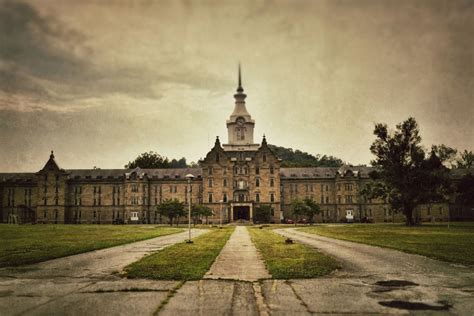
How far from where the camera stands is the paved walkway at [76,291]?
8.96 metres

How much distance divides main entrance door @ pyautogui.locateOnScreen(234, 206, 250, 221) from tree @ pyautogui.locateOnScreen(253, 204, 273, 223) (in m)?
1.89

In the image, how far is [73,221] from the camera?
104438 millimetres

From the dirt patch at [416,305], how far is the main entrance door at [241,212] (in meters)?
83.1

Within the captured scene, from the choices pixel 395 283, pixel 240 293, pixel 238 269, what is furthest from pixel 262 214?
pixel 240 293

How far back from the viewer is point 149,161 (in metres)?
129

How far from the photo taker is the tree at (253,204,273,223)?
3602 inches

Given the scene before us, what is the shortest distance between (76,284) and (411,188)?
222 ft

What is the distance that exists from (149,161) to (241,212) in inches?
1812

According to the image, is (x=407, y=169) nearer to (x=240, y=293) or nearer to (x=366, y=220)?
(x=366, y=220)

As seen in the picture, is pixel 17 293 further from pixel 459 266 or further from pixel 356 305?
pixel 459 266

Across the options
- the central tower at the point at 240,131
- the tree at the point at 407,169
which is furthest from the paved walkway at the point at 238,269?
the central tower at the point at 240,131

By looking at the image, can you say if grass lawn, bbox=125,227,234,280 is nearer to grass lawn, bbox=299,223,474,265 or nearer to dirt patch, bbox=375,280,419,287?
dirt patch, bbox=375,280,419,287

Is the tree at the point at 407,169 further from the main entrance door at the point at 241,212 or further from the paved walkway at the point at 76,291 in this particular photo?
the paved walkway at the point at 76,291

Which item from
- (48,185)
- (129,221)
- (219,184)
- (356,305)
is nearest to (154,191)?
(129,221)
